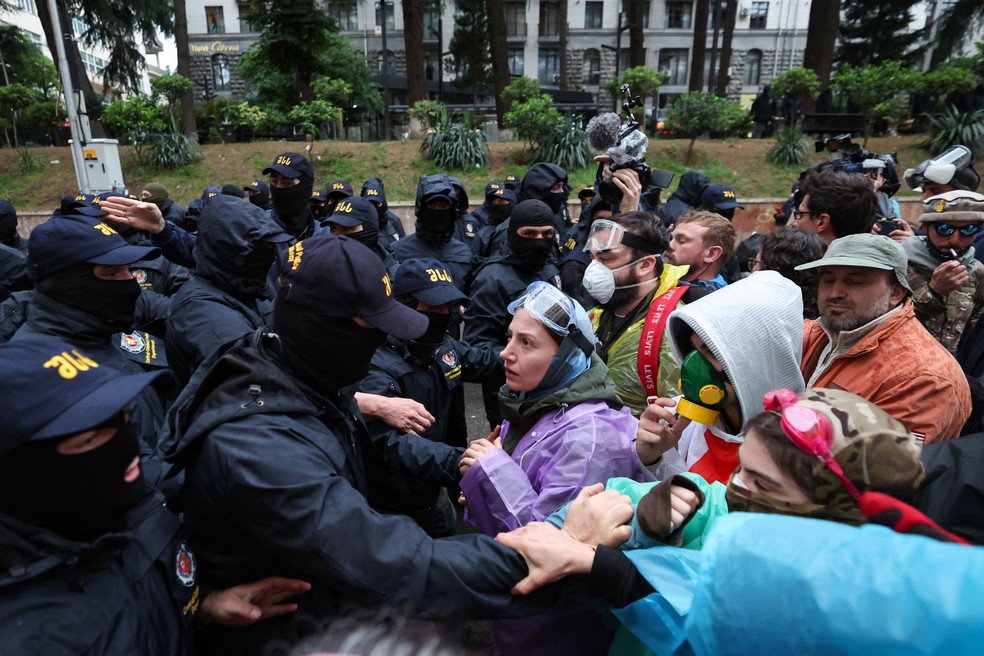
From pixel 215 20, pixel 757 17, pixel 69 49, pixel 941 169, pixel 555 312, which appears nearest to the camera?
pixel 555 312

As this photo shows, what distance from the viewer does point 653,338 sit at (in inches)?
119

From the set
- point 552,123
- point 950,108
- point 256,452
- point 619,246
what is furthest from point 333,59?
point 256,452

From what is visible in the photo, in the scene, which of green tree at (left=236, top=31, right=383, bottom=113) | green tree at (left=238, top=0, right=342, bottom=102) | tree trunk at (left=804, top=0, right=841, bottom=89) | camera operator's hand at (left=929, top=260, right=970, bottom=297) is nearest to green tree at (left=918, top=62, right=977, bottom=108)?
tree trunk at (left=804, top=0, right=841, bottom=89)

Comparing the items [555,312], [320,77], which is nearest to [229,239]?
[555,312]

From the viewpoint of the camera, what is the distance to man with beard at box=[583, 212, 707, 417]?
3.05m

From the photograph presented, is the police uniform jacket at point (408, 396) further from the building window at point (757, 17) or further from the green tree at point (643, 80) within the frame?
the building window at point (757, 17)

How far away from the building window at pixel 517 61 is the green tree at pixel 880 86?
108ft

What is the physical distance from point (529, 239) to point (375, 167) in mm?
12668

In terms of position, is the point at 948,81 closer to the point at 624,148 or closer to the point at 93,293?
the point at 624,148

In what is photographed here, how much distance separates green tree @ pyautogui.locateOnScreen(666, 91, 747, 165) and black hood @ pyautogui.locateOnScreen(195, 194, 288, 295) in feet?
48.9

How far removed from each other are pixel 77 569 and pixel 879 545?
1679 mm

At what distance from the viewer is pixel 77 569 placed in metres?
1.39

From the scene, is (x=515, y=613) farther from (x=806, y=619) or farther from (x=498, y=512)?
(x=806, y=619)

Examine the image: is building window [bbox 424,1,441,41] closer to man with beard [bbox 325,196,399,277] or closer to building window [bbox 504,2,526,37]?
building window [bbox 504,2,526,37]
